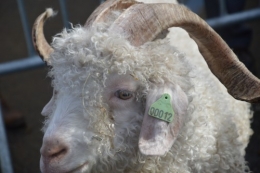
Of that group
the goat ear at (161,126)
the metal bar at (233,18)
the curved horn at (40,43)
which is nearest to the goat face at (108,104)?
the goat ear at (161,126)

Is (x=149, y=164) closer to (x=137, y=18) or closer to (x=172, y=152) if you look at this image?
(x=172, y=152)

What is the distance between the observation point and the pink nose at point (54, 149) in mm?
1984

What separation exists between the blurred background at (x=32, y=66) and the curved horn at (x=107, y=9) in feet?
3.48

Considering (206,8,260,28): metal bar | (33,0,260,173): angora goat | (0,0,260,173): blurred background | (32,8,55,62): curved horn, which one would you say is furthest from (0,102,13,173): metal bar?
(206,8,260,28): metal bar

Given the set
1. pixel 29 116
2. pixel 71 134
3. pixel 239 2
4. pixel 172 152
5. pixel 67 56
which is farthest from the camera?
pixel 29 116

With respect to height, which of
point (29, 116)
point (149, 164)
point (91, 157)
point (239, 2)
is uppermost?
point (91, 157)

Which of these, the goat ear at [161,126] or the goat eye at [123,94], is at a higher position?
the goat eye at [123,94]

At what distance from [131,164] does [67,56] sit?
53cm

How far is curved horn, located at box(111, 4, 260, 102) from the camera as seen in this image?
2129 mm

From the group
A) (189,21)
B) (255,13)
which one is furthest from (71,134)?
(255,13)

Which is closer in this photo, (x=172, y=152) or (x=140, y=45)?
(x=140, y=45)

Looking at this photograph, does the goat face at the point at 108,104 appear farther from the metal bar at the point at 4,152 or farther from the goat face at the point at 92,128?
the metal bar at the point at 4,152

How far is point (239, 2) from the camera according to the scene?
4230 mm

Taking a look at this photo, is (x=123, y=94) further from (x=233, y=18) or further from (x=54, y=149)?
(x=233, y=18)
